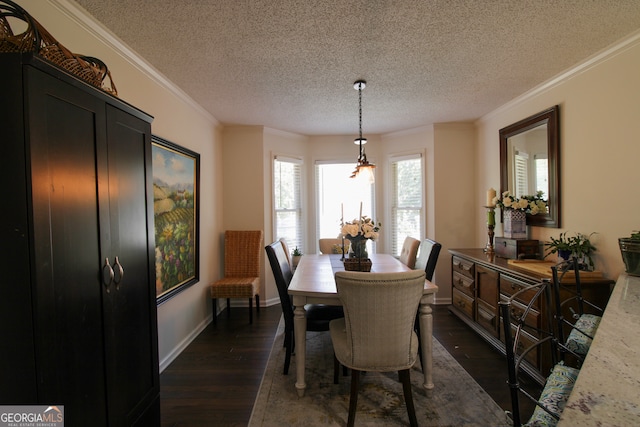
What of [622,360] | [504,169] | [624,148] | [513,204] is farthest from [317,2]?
[504,169]

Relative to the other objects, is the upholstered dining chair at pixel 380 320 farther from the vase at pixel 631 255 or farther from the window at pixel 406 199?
the window at pixel 406 199

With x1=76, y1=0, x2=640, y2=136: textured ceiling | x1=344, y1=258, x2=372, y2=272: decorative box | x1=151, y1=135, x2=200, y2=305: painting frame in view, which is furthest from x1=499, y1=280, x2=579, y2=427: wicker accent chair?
x1=151, y1=135, x2=200, y2=305: painting frame

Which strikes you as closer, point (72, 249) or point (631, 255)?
point (72, 249)

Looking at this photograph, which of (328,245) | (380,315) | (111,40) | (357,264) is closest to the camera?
(380,315)

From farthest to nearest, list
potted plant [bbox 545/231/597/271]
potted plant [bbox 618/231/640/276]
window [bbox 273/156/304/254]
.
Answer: window [bbox 273/156/304/254] < potted plant [bbox 545/231/597/271] < potted plant [bbox 618/231/640/276]

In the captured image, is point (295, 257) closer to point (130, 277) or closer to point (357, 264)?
point (357, 264)

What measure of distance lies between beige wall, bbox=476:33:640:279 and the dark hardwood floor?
1241 millimetres

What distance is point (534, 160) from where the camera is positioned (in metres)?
2.85

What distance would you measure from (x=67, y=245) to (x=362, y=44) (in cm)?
205

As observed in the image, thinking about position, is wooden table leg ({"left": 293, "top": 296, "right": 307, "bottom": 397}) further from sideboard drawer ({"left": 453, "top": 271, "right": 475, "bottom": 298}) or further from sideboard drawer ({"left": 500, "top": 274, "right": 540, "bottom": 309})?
sideboard drawer ({"left": 453, "top": 271, "right": 475, "bottom": 298})

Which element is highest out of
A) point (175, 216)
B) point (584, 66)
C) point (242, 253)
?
point (584, 66)

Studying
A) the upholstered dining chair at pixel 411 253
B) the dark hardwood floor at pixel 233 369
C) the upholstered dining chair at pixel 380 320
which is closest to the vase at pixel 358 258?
the upholstered dining chair at pixel 411 253

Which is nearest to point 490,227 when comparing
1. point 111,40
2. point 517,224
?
point 517,224

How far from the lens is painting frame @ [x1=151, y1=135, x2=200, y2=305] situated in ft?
7.96
